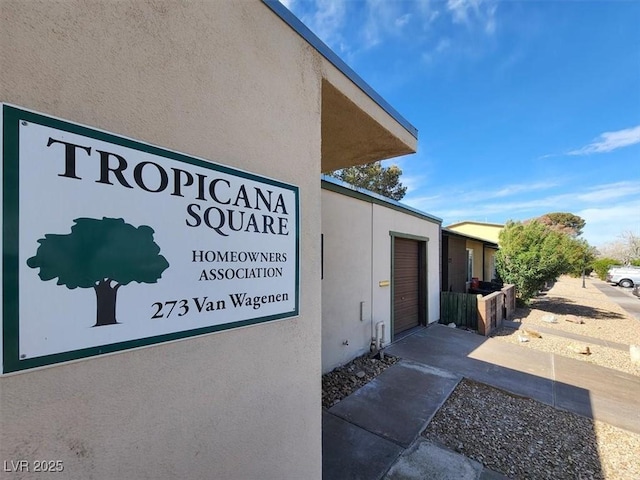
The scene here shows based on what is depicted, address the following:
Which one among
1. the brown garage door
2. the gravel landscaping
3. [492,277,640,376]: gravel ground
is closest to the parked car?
[492,277,640,376]: gravel ground

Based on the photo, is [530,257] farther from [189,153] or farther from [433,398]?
[189,153]

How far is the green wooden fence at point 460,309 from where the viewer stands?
28.4ft

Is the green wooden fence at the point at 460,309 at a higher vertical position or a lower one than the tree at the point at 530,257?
lower

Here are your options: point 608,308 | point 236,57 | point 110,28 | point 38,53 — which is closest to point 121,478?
point 38,53

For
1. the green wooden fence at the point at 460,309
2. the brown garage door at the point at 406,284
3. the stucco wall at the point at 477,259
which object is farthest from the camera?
the stucco wall at the point at 477,259

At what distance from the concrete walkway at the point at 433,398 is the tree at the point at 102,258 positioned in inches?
110

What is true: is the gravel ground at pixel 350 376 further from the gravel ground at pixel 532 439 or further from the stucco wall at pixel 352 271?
the gravel ground at pixel 532 439

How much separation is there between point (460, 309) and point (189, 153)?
9.26 meters

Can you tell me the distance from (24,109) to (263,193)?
102 centimetres

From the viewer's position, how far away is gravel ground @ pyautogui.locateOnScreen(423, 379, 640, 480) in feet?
10.3

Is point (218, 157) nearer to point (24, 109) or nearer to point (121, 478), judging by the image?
point (24, 109)

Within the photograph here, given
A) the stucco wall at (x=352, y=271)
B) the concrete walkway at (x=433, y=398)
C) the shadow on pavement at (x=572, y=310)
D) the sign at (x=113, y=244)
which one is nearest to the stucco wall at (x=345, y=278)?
the stucco wall at (x=352, y=271)

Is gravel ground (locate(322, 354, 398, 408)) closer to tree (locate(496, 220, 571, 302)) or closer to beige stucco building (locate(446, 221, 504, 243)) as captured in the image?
tree (locate(496, 220, 571, 302))

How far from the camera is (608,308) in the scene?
14.1 m
